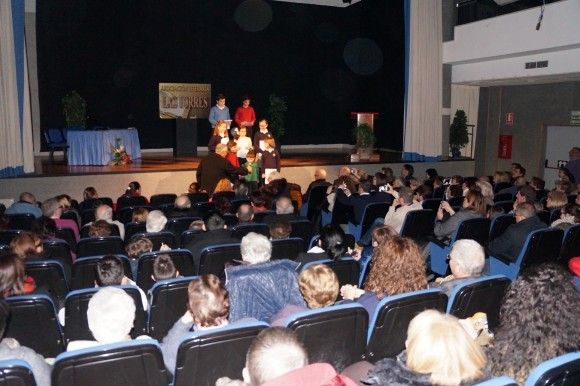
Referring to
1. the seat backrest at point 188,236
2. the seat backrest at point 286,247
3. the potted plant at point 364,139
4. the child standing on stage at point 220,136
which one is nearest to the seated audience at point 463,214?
the seat backrest at point 286,247

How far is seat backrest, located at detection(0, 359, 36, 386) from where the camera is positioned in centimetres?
210

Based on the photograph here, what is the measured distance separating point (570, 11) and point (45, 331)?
963 cm

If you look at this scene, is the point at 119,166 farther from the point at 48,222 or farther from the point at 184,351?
the point at 184,351

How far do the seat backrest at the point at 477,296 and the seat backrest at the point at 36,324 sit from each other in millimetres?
2439

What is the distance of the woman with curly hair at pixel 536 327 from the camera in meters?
2.32

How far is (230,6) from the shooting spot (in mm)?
16312

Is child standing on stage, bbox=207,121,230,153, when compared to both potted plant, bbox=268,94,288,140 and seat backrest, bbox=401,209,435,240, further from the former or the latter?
potted plant, bbox=268,94,288,140

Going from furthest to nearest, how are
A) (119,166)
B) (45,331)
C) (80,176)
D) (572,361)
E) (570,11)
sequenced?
(119,166) → (80,176) → (570,11) → (45,331) → (572,361)

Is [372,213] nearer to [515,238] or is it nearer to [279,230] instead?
[515,238]

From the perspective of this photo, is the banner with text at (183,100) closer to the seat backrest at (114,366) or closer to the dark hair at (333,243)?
the dark hair at (333,243)

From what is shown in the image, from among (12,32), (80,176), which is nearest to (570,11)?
(80,176)

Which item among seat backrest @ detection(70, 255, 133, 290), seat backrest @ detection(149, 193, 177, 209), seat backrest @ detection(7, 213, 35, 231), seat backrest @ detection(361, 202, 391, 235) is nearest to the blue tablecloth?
seat backrest @ detection(149, 193, 177, 209)

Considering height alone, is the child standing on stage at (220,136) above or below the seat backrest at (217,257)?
above

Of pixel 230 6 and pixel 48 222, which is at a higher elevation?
pixel 230 6
